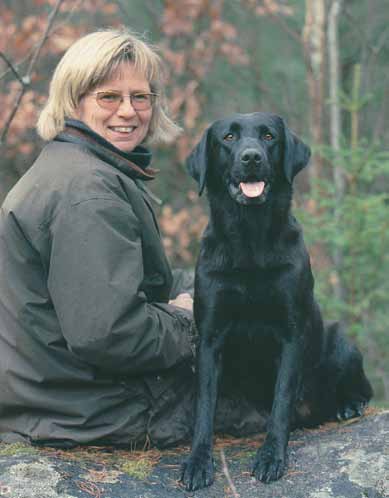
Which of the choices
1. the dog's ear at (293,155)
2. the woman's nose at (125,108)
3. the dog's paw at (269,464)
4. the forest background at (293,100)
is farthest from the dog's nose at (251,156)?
the forest background at (293,100)

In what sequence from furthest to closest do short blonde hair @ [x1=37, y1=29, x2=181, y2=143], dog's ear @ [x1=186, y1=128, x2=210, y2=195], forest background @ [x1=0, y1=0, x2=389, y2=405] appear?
forest background @ [x1=0, y1=0, x2=389, y2=405], dog's ear @ [x1=186, y1=128, x2=210, y2=195], short blonde hair @ [x1=37, y1=29, x2=181, y2=143]

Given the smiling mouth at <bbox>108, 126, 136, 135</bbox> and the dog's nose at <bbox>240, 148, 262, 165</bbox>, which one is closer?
the dog's nose at <bbox>240, 148, 262, 165</bbox>

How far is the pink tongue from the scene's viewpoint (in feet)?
10.3

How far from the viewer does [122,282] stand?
2.79 meters

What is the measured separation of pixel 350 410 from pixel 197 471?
3.73 ft

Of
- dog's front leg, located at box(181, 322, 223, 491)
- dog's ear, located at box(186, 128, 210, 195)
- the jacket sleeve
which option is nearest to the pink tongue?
dog's ear, located at box(186, 128, 210, 195)

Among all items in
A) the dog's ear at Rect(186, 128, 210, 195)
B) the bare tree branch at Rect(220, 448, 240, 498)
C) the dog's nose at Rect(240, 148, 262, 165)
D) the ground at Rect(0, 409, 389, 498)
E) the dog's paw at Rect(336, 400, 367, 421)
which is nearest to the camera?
the ground at Rect(0, 409, 389, 498)

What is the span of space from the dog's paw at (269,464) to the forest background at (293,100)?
245 cm

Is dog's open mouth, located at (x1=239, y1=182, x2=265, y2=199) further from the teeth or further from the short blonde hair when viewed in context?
the short blonde hair

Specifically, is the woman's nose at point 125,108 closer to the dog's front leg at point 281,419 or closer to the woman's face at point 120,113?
the woman's face at point 120,113

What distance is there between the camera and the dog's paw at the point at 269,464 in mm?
2875

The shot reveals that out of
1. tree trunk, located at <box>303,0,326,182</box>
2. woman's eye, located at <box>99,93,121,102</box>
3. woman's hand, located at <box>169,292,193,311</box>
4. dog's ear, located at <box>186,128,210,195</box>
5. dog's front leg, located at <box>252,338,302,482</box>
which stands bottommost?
dog's front leg, located at <box>252,338,302,482</box>

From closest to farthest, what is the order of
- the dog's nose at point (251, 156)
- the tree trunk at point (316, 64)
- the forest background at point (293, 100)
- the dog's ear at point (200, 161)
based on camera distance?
the dog's nose at point (251, 156) → the dog's ear at point (200, 161) → the forest background at point (293, 100) → the tree trunk at point (316, 64)

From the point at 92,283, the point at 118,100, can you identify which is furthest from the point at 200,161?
the point at 92,283
